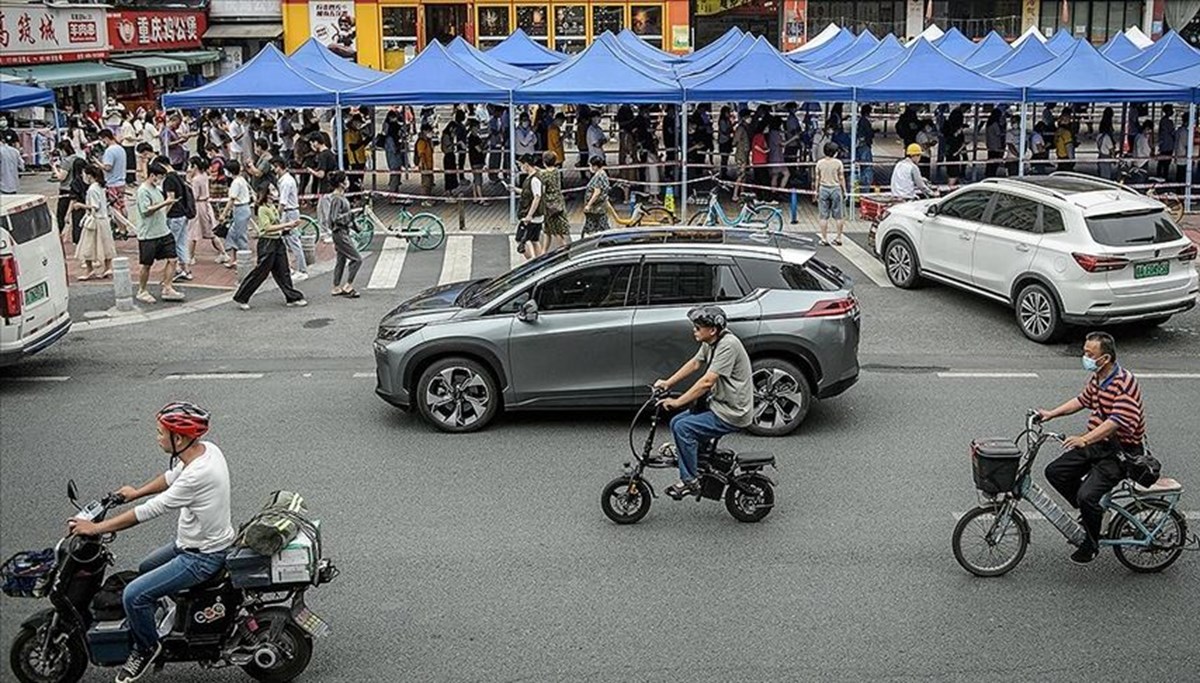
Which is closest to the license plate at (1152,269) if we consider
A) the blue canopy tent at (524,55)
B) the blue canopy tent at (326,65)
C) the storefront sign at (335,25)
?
the blue canopy tent at (326,65)

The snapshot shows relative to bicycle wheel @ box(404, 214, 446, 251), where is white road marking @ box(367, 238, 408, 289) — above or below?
below

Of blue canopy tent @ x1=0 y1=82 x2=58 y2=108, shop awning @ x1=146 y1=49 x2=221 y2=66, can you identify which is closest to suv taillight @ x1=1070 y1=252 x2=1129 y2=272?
blue canopy tent @ x1=0 y1=82 x2=58 y2=108

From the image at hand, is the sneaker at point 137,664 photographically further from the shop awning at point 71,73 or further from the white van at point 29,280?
the shop awning at point 71,73

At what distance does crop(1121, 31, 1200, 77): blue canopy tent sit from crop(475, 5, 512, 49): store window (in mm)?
24993

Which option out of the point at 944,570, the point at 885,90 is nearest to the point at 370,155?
the point at 885,90

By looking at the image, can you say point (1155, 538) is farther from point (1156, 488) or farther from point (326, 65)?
point (326, 65)

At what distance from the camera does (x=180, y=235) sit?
17.3m

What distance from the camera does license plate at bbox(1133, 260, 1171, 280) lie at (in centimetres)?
1390

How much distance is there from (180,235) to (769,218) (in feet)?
28.8

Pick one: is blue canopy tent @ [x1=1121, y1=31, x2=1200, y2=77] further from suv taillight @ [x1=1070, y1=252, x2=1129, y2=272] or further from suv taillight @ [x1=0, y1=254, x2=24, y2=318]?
suv taillight @ [x1=0, y1=254, x2=24, y2=318]

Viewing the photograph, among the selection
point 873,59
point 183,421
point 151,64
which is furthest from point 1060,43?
point 183,421

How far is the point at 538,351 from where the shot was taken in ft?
36.4

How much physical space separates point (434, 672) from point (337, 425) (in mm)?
4763

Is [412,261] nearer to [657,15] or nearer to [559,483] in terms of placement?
[559,483]
